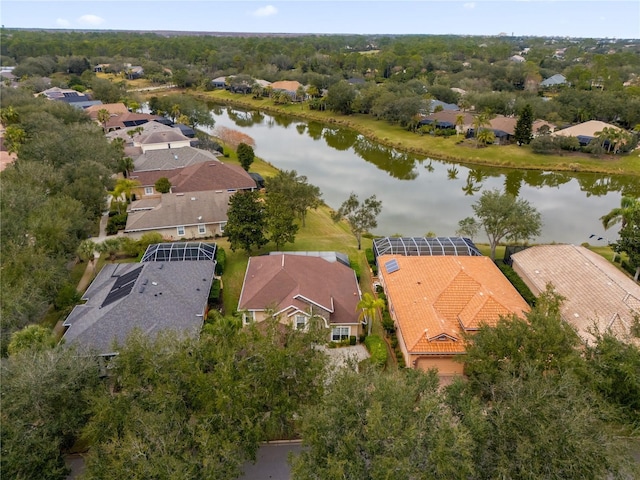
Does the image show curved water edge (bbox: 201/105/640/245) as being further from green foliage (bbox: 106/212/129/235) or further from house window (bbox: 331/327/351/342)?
Result: green foliage (bbox: 106/212/129/235)

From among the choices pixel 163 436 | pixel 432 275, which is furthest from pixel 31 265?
pixel 432 275

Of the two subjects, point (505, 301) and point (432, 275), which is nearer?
point (505, 301)

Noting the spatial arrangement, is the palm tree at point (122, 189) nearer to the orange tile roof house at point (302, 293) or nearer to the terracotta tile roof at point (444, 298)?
the orange tile roof house at point (302, 293)

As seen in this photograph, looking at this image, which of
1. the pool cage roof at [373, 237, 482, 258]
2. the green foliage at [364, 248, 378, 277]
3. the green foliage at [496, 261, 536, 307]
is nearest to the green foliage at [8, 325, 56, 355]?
the green foliage at [364, 248, 378, 277]

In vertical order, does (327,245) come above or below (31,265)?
below

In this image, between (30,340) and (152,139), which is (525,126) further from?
(30,340)

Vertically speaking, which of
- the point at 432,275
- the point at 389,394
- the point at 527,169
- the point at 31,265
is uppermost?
the point at 389,394

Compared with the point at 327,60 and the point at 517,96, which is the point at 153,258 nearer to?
the point at 517,96

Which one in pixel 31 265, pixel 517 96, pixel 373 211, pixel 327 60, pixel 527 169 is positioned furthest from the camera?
pixel 327 60
